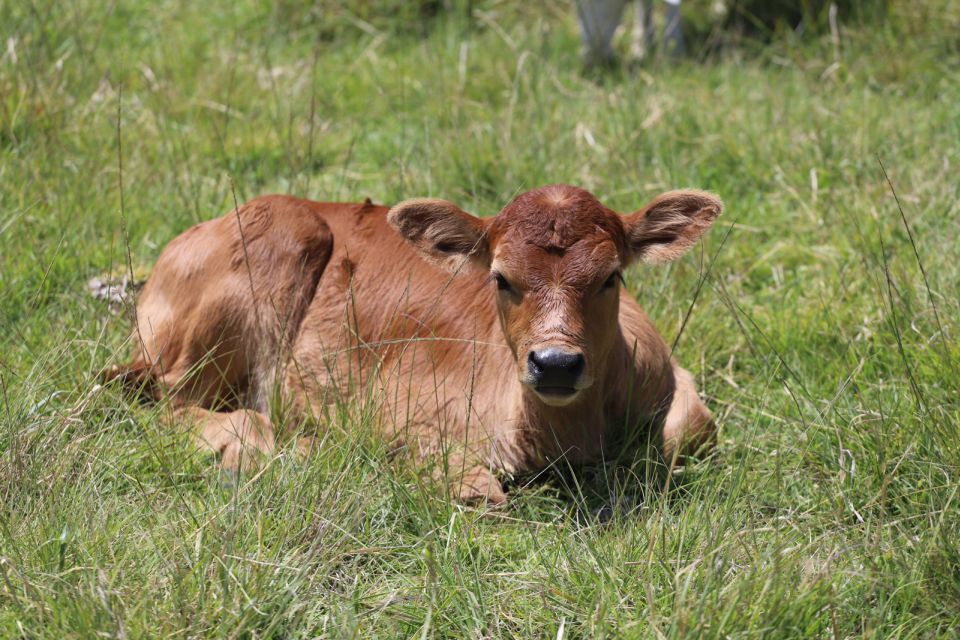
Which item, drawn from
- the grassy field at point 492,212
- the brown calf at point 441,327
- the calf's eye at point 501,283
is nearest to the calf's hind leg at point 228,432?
the brown calf at point 441,327

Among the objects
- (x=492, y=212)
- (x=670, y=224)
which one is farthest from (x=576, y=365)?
(x=492, y=212)

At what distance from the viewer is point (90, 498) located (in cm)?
376

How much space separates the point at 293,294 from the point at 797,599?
9.66 feet

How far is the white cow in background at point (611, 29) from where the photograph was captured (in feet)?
27.5

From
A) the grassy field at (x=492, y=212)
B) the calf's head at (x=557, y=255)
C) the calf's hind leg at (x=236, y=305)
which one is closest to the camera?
the grassy field at (x=492, y=212)

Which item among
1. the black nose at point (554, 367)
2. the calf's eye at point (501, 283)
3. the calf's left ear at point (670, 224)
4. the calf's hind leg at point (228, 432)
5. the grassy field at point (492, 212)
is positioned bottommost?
the calf's hind leg at point (228, 432)

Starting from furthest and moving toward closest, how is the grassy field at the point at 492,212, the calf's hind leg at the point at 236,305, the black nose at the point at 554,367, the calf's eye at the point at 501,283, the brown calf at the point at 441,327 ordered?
the calf's hind leg at the point at 236,305, the calf's eye at the point at 501,283, the brown calf at the point at 441,327, the black nose at the point at 554,367, the grassy field at the point at 492,212

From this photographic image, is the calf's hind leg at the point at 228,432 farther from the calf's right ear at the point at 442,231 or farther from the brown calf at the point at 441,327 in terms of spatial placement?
the calf's right ear at the point at 442,231

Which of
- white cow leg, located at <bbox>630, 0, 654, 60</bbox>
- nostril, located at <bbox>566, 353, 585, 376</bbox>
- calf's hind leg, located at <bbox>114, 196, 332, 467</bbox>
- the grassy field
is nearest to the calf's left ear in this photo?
the grassy field

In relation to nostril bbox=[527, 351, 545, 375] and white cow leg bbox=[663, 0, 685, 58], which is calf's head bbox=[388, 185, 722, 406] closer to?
nostril bbox=[527, 351, 545, 375]

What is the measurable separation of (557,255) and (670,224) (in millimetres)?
588

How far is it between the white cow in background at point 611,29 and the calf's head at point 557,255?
3804mm

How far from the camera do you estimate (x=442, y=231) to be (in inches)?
188

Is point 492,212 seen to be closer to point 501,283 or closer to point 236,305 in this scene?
point 236,305
